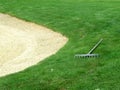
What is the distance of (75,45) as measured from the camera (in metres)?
17.4

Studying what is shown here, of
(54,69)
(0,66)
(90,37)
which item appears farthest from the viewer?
(90,37)

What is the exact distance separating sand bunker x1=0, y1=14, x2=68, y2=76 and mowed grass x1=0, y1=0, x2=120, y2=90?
1.89 ft

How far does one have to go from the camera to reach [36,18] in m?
24.3

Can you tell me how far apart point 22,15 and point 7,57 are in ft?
28.8

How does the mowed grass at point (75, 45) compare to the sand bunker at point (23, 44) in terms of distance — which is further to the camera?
the sand bunker at point (23, 44)

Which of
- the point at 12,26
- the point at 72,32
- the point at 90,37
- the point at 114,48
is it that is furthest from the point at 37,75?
the point at 12,26

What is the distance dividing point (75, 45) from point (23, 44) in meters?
3.18

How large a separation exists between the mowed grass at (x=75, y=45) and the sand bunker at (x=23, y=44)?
1.89 feet

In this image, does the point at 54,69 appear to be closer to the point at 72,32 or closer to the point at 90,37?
the point at 90,37

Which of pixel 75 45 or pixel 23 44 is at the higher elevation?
pixel 75 45

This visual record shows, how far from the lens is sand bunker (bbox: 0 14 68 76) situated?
51.6ft

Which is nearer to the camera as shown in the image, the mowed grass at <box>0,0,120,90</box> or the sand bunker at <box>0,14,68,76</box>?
the mowed grass at <box>0,0,120,90</box>

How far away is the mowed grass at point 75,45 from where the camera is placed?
12.4 metres

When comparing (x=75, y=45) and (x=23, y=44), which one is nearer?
(x=75, y=45)
